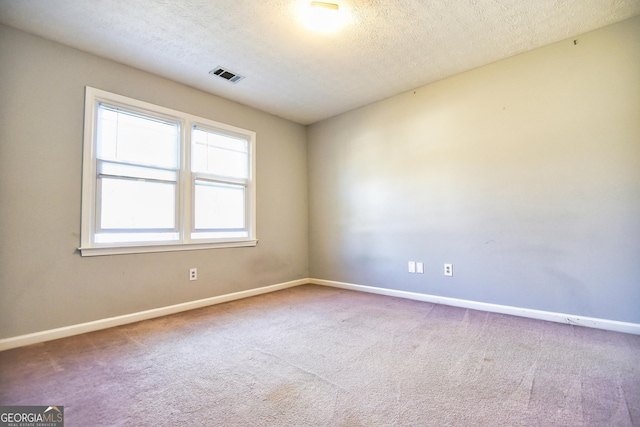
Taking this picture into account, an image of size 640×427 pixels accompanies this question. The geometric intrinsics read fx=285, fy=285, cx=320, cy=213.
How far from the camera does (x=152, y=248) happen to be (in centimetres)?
297

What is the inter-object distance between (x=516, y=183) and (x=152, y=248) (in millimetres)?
3757

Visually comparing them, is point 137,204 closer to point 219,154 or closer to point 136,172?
point 136,172

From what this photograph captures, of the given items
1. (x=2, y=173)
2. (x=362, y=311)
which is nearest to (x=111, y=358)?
(x=2, y=173)

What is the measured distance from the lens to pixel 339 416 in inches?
53.7

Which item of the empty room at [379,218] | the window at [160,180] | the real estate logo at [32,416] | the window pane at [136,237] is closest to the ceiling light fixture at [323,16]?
the empty room at [379,218]

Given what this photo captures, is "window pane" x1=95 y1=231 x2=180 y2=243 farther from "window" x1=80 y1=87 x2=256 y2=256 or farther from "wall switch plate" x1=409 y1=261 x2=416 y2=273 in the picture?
"wall switch plate" x1=409 y1=261 x2=416 y2=273

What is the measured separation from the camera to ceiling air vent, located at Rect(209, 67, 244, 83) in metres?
2.99

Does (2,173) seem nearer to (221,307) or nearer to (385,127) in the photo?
(221,307)

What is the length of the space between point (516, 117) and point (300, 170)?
2913 mm

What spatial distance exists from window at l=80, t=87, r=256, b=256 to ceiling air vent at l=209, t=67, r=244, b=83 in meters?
0.60

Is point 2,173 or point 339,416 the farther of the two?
point 2,173

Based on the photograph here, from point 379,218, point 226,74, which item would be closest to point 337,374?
point 379,218

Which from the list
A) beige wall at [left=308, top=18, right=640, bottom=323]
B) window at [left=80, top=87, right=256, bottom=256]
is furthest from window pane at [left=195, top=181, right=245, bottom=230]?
beige wall at [left=308, top=18, right=640, bottom=323]

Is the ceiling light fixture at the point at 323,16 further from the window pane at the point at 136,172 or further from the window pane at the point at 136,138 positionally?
the window pane at the point at 136,172
